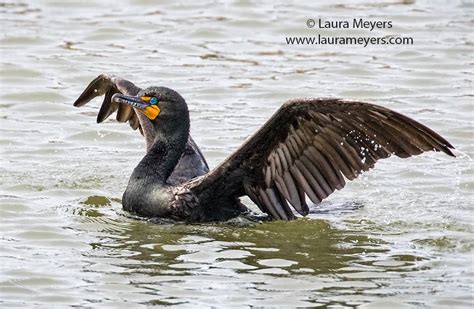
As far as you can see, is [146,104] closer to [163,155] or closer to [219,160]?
[163,155]

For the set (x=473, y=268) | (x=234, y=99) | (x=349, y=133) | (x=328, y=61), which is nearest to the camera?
(x=473, y=268)

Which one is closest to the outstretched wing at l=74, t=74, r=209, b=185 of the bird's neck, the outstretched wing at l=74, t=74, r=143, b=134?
the outstretched wing at l=74, t=74, r=143, b=134

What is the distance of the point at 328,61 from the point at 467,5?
2435 millimetres

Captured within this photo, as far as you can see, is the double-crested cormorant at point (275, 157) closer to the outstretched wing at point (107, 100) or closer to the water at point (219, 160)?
the water at point (219, 160)

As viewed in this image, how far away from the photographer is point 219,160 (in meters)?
12.6

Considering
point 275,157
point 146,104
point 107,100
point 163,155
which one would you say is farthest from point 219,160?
point 275,157

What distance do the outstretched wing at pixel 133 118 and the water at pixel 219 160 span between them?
1.38 feet

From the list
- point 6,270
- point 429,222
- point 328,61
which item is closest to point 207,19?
point 328,61

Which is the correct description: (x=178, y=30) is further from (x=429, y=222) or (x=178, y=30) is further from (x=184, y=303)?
(x=184, y=303)

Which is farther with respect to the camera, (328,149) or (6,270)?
(328,149)

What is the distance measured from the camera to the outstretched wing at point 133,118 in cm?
1131

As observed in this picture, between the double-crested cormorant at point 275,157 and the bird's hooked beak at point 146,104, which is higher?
the bird's hooked beak at point 146,104

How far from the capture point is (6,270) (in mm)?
9406

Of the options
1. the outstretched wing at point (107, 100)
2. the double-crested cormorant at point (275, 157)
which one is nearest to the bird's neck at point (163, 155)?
the double-crested cormorant at point (275, 157)
